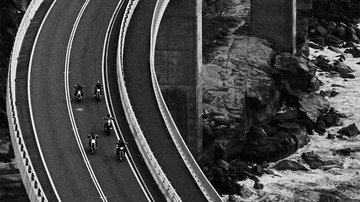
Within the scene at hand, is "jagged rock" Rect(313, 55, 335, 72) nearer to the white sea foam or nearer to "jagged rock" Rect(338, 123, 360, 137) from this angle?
the white sea foam

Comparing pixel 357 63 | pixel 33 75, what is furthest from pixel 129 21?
pixel 357 63

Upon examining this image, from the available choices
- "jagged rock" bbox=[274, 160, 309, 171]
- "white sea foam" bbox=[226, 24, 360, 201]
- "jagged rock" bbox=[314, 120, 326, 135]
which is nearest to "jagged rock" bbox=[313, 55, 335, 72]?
"white sea foam" bbox=[226, 24, 360, 201]

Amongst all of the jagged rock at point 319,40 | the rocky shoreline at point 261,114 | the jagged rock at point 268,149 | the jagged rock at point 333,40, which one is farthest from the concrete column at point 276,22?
the jagged rock at point 268,149

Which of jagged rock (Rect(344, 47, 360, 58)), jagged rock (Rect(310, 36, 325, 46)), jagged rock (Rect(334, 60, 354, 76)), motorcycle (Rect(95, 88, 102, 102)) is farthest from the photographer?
jagged rock (Rect(310, 36, 325, 46))

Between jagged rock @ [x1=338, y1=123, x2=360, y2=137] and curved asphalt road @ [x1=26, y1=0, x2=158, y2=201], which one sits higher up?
curved asphalt road @ [x1=26, y1=0, x2=158, y2=201]

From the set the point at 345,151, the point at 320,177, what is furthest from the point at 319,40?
the point at 320,177

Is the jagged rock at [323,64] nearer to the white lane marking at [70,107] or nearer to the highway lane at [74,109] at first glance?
the highway lane at [74,109]

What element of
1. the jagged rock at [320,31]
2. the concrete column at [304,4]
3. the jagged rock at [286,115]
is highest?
the concrete column at [304,4]
